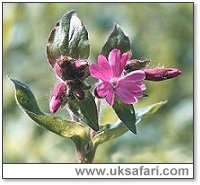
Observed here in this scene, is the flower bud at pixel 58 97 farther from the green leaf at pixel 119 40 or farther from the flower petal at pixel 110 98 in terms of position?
the green leaf at pixel 119 40

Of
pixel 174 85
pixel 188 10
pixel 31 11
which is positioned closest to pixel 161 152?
pixel 174 85

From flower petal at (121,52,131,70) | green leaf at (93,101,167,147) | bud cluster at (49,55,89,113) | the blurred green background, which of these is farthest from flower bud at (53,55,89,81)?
the blurred green background

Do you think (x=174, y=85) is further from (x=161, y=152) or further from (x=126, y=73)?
(x=126, y=73)

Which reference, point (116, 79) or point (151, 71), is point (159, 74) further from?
point (116, 79)

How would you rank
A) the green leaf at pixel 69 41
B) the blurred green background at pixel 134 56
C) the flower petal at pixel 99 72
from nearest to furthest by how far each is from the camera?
the flower petal at pixel 99 72 → the green leaf at pixel 69 41 → the blurred green background at pixel 134 56

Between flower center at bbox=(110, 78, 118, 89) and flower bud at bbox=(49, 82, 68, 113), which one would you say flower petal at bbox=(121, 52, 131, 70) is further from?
flower bud at bbox=(49, 82, 68, 113)

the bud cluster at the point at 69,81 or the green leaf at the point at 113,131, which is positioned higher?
the bud cluster at the point at 69,81

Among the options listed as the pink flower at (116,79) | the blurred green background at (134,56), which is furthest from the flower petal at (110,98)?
the blurred green background at (134,56)
